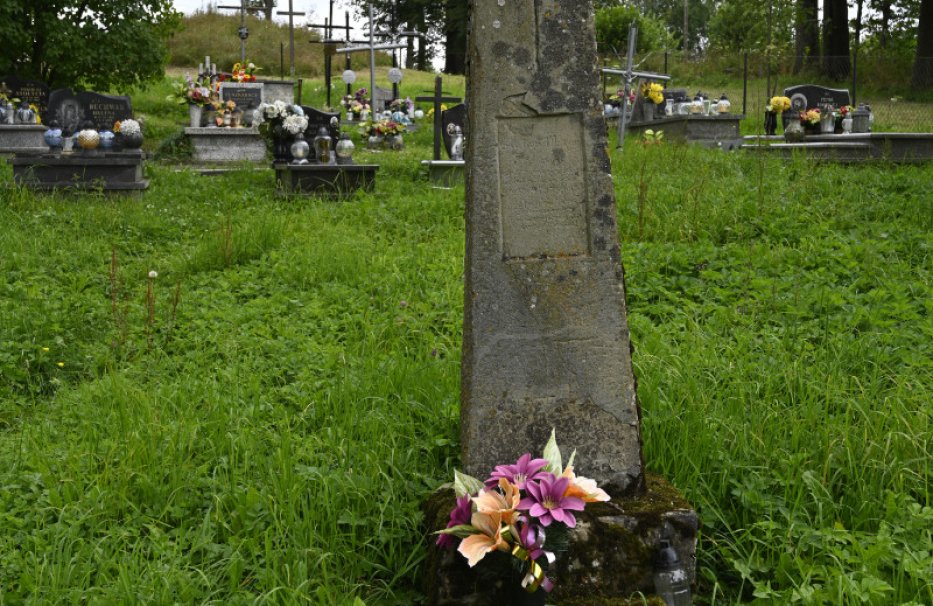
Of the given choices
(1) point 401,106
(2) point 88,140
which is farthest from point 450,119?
(1) point 401,106

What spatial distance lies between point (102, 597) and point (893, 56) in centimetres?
2871

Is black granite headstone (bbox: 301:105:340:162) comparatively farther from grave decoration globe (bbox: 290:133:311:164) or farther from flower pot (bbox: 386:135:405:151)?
flower pot (bbox: 386:135:405:151)

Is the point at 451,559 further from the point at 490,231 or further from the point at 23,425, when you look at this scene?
the point at 23,425

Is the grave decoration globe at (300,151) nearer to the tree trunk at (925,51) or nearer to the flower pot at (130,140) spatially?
the flower pot at (130,140)

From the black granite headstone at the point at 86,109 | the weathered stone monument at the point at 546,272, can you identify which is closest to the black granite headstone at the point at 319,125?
the black granite headstone at the point at 86,109

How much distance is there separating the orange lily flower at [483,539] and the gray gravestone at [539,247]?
0.44 m

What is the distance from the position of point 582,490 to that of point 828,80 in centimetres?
2551

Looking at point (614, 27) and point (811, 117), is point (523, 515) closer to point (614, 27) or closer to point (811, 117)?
point (811, 117)

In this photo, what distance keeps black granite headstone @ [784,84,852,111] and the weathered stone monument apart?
1289 cm

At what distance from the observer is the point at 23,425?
13.0 ft

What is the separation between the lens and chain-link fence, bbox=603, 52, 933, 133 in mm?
20344

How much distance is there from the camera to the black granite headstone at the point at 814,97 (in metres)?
14.6

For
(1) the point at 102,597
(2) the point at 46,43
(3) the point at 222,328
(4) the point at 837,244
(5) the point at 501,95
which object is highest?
(2) the point at 46,43

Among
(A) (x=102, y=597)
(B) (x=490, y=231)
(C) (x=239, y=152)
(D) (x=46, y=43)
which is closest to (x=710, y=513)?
(B) (x=490, y=231)
